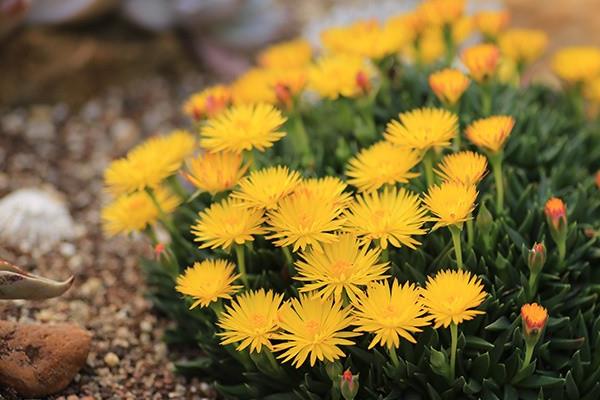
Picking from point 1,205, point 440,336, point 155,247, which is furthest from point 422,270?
point 1,205

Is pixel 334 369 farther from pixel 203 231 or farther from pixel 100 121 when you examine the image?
pixel 100 121

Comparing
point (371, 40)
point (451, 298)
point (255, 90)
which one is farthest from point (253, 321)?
point (371, 40)

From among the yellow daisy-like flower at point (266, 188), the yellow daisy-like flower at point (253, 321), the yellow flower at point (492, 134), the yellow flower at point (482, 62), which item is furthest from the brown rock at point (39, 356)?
the yellow flower at point (482, 62)

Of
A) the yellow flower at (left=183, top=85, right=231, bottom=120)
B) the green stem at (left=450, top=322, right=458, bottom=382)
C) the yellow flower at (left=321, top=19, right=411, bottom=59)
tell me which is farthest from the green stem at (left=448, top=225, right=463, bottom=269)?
the yellow flower at (left=321, top=19, right=411, bottom=59)

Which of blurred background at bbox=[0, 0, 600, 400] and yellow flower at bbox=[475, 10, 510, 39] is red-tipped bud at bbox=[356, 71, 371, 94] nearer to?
yellow flower at bbox=[475, 10, 510, 39]

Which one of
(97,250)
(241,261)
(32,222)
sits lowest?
(97,250)

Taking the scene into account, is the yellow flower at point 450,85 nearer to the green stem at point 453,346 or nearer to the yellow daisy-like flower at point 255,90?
the yellow daisy-like flower at point 255,90

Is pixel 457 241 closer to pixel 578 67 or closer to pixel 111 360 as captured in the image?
pixel 111 360
